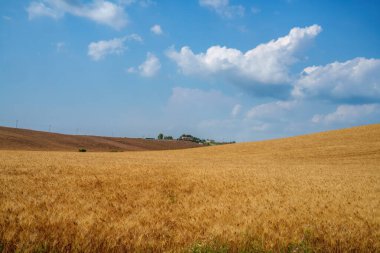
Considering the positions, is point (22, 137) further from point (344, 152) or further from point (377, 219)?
point (377, 219)

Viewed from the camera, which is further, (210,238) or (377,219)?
(377,219)

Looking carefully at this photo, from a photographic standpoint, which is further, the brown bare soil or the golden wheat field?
the brown bare soil

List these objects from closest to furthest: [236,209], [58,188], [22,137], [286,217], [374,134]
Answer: [286,217] → [236,209] → [58,188] → [374,134] → [22,137]

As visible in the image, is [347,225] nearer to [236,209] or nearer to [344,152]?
[236,209]

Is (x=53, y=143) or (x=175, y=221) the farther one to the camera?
(x=53, y=143)

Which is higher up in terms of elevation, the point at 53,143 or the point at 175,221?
the point at 175,221

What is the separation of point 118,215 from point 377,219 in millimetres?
5032

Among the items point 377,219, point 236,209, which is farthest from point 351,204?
point 236,209

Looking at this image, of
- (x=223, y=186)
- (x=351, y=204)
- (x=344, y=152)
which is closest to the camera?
(x=351, y=204)

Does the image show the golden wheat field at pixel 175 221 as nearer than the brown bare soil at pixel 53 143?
Yes

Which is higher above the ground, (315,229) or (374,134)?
(374,134)

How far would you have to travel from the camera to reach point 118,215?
577 cm

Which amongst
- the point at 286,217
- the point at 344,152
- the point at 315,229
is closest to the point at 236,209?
the point at 286,217

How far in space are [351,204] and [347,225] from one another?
8.85 feet
